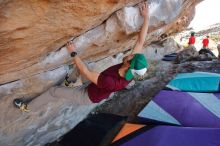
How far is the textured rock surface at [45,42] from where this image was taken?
310cm

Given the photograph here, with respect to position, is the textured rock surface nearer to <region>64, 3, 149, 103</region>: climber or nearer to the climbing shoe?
the climbing shoe

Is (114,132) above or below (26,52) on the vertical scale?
below

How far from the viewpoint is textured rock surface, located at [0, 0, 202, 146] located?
10.2 ft

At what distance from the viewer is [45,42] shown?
3875 millimetres

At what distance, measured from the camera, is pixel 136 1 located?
14.5 ft

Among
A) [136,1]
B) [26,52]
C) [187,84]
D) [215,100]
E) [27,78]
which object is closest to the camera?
[26,52]

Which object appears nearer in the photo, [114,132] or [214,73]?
[114,132]

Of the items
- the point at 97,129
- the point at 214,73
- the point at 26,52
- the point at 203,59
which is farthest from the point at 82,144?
the point at 203,59

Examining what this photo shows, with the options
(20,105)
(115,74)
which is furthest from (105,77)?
(20,105)

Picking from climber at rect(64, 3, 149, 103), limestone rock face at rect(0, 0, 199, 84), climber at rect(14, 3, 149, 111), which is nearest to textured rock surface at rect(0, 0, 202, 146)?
limestone rock face at rect(0, 0, 199, 84)

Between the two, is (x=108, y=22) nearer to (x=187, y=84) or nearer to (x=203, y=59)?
(x=187, y=84)

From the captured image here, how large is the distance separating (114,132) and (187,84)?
3003 millimetres

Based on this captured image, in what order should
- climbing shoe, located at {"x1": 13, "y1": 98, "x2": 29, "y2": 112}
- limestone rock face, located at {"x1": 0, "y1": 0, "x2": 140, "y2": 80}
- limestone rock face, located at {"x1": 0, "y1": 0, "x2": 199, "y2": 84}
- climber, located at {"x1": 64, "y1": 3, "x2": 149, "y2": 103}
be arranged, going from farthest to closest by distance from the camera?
climbing shoe, located at {"x1": 13, "y1": 98, "x2": 29, "y2": 112} → climber, located at {"x1": 64, "y1": 3, "x2": 149, "y2": 103} → limestone rock face, located at {"x1": 0, "y1": 0, "x2": 199, "y2": 84} → limestone rock face, located at {"x1": 0, "y1": 0, "x2": 140, "y2": 80}

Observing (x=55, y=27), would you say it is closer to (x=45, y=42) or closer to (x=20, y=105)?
(x=45, y=42)
